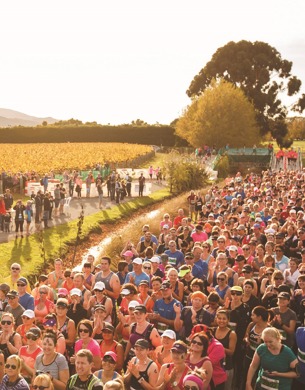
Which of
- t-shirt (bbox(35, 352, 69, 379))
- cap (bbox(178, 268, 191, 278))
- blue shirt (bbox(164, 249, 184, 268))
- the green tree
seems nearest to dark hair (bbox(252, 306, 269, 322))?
t-shirt (bbox(35, 352, 69, 379))

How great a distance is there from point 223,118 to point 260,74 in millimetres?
12559

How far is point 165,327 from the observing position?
26.1 ft

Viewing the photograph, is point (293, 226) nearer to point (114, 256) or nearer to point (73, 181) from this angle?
point (114, 256)

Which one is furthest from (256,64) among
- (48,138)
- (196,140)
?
(48,138)

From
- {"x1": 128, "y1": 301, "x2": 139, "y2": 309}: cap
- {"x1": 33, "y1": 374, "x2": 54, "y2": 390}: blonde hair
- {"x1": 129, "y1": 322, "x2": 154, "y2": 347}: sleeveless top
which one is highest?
{"x1": 128, "y1": 301, "x2": 139, "y2": 309}: cap

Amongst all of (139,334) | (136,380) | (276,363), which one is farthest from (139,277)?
(276,363)

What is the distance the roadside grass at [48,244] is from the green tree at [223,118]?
30.2 meters

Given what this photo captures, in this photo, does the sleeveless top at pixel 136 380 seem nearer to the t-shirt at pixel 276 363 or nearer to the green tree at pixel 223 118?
the t-shirt at pixel 276 363

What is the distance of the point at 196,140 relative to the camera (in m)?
58.9

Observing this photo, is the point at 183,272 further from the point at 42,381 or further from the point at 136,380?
the point at 42,381

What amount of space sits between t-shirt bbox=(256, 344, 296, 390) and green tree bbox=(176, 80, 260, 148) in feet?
170

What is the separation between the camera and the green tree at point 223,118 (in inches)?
2233

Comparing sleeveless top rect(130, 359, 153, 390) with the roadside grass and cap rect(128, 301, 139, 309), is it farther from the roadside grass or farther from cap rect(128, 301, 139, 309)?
the roadside grass

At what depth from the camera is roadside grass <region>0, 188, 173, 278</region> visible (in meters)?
17.1
